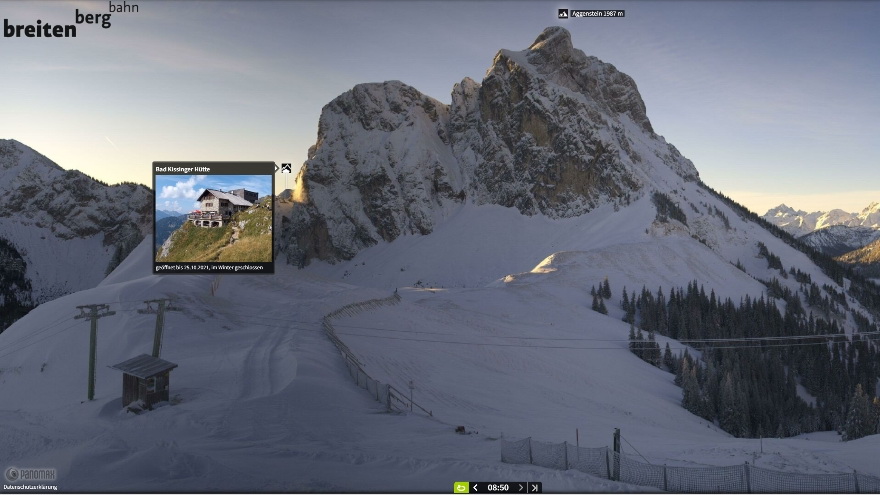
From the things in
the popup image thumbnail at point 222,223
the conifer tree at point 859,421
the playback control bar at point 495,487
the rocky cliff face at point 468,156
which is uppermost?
the rocky cliff face at point 468,156

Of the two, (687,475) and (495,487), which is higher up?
(495,487)

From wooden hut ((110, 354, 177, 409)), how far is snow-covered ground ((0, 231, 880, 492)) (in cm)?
91

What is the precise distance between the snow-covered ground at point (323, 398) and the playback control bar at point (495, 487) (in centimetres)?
113

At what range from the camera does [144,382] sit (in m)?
25.5

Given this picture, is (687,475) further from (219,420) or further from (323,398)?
(219,420)

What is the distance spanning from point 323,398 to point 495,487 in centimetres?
1395

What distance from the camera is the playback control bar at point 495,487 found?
1396 centimetres

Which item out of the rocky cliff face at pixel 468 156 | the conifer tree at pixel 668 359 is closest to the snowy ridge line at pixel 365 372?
the conifer tree at pixel 668 359

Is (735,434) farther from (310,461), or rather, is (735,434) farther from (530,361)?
(310,461)

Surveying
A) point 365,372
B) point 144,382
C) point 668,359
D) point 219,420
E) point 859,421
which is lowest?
point 859,421

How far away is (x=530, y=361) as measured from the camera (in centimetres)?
5219

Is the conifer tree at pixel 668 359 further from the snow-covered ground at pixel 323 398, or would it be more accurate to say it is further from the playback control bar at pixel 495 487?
the playback control bar at pixel 495 487

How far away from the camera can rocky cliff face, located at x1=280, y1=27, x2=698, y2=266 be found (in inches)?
5615

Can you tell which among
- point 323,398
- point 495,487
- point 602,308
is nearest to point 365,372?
point 323,398
